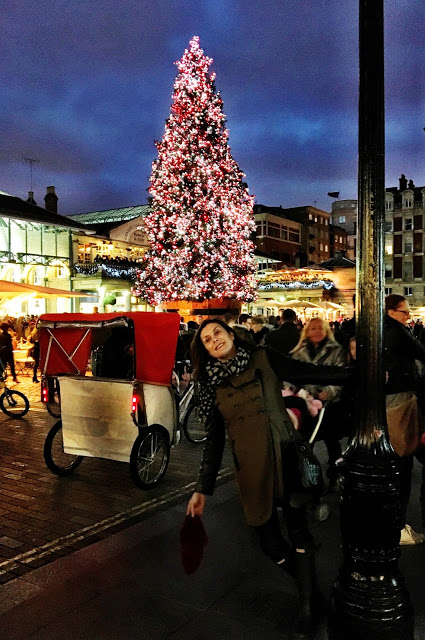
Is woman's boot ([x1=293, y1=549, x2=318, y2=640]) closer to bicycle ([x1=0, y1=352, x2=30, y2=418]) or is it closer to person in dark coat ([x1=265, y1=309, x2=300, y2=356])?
person in dark coat ([x1=265, y1=309, x2=300, y2=356])

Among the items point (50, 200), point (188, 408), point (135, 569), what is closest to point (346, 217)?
point (50, 200)

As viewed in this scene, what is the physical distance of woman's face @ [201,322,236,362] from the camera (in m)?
3.35

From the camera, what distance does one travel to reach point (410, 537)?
477cm

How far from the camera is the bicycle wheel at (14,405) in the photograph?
35.0 feet

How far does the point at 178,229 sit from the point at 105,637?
2265cm

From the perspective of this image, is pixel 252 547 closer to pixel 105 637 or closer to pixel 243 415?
pixel 105 637

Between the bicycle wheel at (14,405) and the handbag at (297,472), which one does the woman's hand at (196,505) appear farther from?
the bicycle wheel at (14,405)

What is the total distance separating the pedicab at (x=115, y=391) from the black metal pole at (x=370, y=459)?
3.52 metres

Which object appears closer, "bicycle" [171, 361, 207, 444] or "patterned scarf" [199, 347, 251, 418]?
"patterned scarf" [199, 347, 251, 418]

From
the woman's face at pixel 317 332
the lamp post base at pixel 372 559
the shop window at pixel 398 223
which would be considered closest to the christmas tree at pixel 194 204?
the woman's face at pixel 317 332

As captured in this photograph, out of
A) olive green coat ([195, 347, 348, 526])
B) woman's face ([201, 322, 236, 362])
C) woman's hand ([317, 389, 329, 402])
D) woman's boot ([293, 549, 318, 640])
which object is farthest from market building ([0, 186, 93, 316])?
woman's boot ([293, 549, 318, 640])

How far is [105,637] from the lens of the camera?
131 inches

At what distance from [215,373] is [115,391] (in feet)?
11.5

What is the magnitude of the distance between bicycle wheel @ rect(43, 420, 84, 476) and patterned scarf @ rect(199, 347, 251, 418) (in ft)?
13.1
